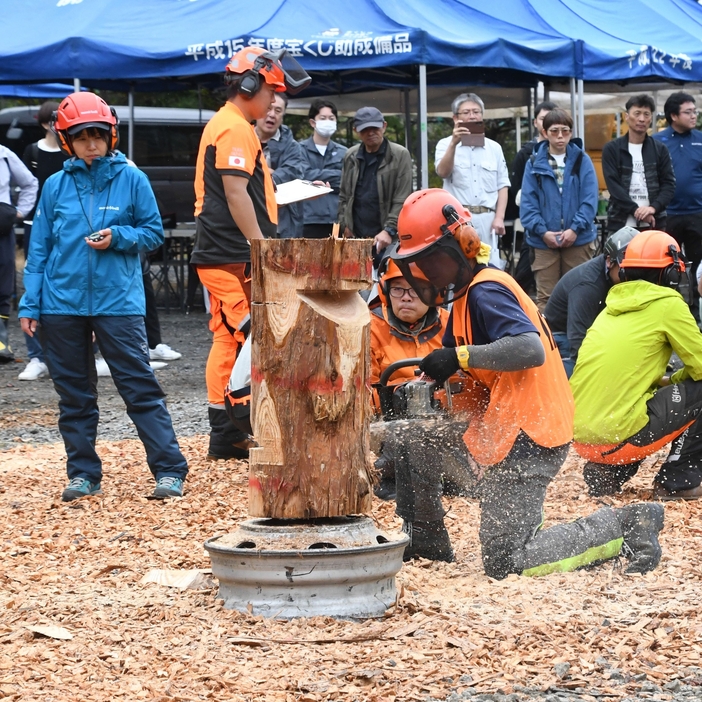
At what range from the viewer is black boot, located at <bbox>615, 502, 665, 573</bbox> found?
4.57m

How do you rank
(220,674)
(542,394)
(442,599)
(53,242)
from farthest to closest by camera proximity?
(53,242), (542,394), (442,599), (220,674)

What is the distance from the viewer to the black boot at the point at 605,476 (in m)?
6.16

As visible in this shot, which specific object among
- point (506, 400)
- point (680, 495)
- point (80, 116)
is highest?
point (80, 116)

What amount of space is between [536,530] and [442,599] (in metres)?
0.65

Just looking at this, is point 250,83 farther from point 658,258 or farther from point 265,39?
point 265,39

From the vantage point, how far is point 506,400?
443cm

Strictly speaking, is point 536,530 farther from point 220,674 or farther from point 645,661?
point 220,674

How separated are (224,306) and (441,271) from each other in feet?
7.83

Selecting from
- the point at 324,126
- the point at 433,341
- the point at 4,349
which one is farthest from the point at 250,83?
the point at 4,349

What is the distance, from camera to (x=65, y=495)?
605 cm

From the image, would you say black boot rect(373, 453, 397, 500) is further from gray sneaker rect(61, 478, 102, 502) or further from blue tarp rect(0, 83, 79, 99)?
blue tarp rect(0, 83, 79, 99)

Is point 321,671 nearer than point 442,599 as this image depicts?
Yes

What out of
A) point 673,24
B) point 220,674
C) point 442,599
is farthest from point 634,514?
point 673,24

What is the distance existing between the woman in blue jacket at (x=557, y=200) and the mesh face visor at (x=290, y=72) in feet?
13.1
